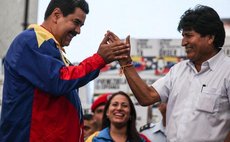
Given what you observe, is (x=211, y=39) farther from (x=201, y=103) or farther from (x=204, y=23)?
(x=201, y=103)

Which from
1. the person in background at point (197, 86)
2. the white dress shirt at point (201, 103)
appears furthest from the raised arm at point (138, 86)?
the white dress shirt at point (201, 103)

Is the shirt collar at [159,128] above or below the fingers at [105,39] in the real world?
below

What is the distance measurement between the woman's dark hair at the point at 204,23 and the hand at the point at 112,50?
24.6 inches

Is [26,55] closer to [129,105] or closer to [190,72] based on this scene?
[190,72]

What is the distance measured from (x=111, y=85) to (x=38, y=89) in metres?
4.59

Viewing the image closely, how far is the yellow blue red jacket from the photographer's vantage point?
3691 millimetres

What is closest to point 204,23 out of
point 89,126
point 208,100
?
point 208,100

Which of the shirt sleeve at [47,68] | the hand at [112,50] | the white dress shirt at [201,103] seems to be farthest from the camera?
the white dress shirt at [201,103]

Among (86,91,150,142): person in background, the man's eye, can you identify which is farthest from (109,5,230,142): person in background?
(86,91,150,142): person in background

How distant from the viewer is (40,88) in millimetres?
3699

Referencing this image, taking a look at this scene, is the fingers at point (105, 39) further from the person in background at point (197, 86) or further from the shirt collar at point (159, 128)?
the shirt collar at point (159, 128)

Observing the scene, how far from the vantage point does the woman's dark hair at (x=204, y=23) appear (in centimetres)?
432

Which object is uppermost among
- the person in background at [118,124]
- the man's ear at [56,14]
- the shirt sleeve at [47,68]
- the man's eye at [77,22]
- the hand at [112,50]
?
the man's ear at [56,14]

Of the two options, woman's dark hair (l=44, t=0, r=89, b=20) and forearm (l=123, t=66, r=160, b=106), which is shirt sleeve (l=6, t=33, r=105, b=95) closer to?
woman's dark hair (l=44, t=0, r=89, b=20)
